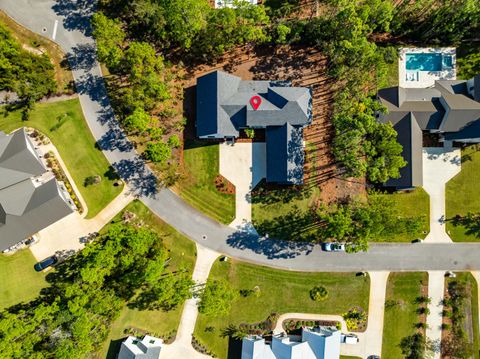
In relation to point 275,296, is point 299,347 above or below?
below

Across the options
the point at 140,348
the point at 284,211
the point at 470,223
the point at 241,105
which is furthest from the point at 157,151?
the point at 470,223

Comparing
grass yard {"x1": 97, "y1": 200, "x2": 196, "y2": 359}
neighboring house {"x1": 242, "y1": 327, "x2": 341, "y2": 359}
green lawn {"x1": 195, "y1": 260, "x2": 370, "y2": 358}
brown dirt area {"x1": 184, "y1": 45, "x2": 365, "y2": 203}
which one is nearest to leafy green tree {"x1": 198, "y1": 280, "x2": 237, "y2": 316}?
green lawn {"x1": 195, "y1": 260, "x2": 370, "y2": 358}

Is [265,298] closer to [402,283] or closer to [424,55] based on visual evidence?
[402,283]

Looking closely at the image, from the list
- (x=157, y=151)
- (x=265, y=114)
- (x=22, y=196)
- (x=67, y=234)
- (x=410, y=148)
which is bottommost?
(x=67, y=234)

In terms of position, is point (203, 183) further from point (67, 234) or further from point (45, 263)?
point (45, 263)

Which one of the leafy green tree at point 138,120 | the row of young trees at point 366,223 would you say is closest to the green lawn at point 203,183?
the leafy green tree at point 138,120

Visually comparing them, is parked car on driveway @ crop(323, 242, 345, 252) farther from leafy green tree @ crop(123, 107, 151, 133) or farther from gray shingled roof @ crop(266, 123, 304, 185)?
leafy green tree @ crop(123, 107, 151, 133)

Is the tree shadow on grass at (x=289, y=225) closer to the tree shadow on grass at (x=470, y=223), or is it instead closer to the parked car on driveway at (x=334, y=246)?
the parked car on driveway at (x=334, y=246)
